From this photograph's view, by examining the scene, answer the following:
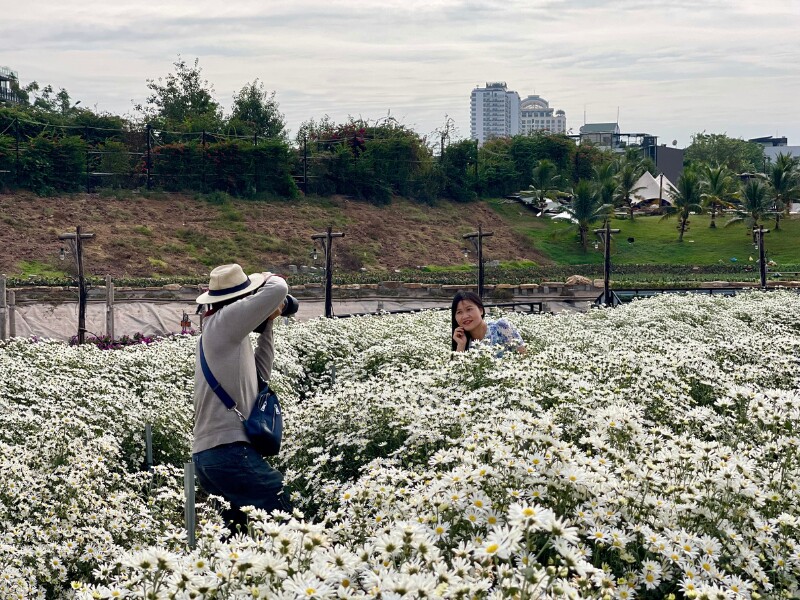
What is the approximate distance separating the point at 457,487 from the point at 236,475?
74.5 inches

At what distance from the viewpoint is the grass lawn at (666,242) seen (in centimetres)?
4369

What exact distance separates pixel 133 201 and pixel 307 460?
39998 mm

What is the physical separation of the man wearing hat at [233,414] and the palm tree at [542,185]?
4943 centimetres

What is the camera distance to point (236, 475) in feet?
14.9

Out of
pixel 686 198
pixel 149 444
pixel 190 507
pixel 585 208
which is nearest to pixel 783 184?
pixel 686 198

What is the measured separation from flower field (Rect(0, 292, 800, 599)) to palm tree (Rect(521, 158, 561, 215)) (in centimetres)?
4615

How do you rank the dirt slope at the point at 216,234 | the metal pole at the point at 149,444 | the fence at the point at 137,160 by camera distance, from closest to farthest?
the metal pole at the point at 149,444
the dirt slope at the point at 216,234
the fence at the point at 137,160

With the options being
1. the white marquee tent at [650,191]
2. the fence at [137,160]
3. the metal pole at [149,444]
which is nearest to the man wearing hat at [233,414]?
the metal pole at [149,444]

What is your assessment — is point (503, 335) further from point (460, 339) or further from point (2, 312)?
point (2, 312)

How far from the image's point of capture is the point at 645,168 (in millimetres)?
62219

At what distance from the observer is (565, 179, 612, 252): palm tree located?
45.2 metres

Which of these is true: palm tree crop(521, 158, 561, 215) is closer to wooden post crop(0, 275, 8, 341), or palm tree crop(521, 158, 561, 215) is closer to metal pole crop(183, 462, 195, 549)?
wooden post crop(0, 275, 8, 341)

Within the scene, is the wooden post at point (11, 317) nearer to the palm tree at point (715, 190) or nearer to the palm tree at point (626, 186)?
the palm tree at point (626, 186)

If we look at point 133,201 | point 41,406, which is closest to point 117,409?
point 41,406
